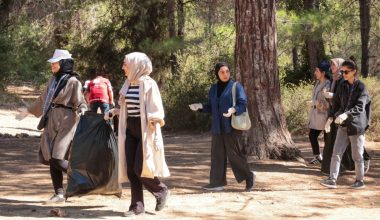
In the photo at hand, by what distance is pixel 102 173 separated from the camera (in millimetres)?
7520

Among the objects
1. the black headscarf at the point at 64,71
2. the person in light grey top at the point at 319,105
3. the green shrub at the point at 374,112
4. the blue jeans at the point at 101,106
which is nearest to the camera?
the black headscarf at the point at 64,71

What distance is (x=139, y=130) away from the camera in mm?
7102

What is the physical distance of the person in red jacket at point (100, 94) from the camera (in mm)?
15625

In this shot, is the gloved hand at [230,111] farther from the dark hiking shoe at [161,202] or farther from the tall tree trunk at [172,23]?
the tall tree trunk at [172,23]

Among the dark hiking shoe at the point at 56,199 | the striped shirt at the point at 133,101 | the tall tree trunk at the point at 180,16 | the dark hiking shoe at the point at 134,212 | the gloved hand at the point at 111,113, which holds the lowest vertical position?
the dark hiking shoe at the point at 134,212

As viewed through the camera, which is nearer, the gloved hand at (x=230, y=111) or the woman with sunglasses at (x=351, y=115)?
the gloved hand at (x=230, y=111)

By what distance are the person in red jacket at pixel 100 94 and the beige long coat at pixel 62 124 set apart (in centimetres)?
770

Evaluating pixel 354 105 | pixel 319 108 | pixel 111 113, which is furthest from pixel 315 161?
pixel 111 113

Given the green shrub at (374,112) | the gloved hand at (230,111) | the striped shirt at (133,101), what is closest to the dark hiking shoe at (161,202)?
the striped shirt at (133,101)

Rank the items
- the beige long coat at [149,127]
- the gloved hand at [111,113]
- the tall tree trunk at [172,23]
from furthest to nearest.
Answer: the tall tree trunk at [172,23]
the gloved hand at [111,113]
the beige long coat at [149,127]

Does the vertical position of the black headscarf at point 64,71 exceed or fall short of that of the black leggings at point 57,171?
it exceeds it

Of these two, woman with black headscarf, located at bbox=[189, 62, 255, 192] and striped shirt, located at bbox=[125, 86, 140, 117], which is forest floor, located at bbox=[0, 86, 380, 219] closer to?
woman with black headscarf, located at bbox=[189, 62, 255, 192]

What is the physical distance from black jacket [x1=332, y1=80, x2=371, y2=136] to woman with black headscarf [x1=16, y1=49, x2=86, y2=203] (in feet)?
11.1

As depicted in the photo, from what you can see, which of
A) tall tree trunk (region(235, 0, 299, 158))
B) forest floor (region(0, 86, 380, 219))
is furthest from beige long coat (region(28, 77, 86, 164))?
tall tree trunk (region(235, 0, 299, 158))
